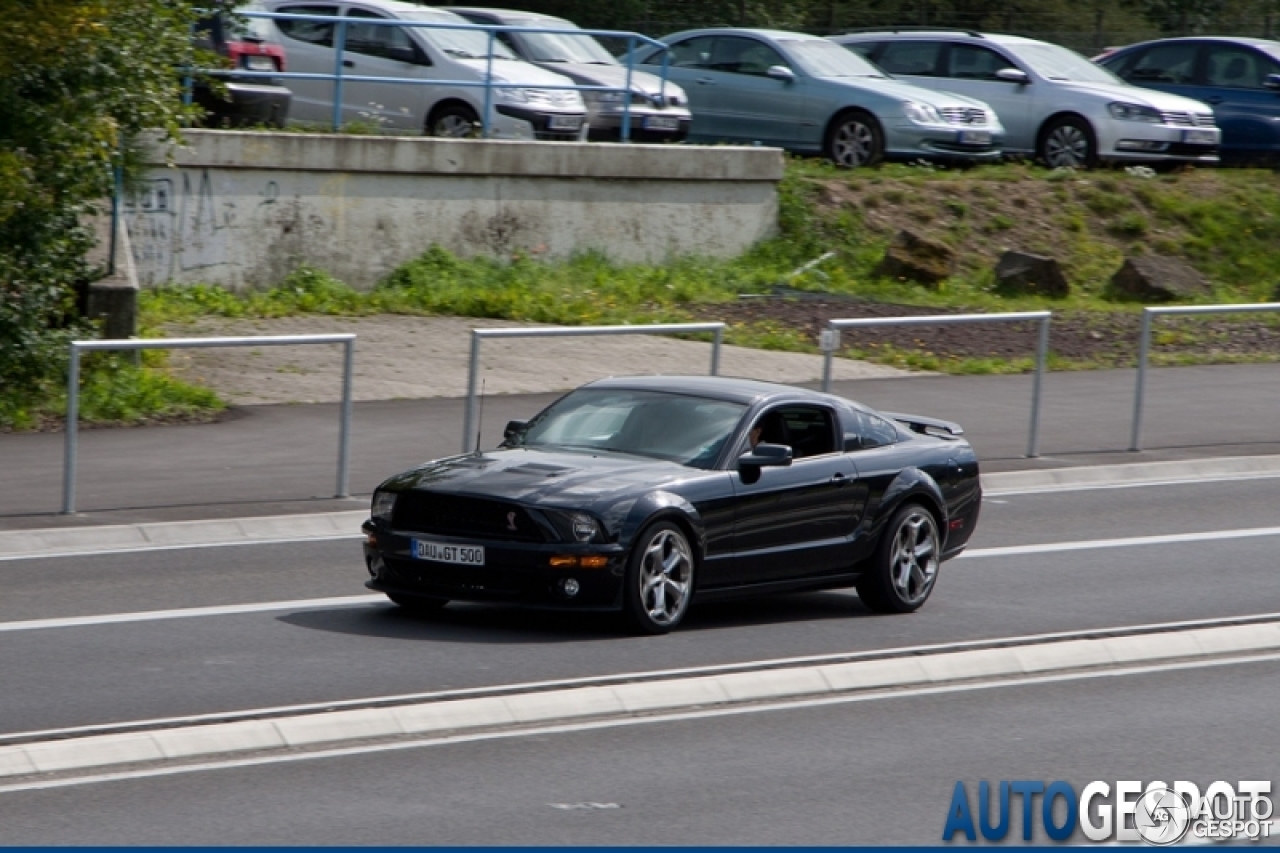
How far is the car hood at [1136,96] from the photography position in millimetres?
30062

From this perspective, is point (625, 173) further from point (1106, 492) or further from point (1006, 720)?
point (1006, 720)

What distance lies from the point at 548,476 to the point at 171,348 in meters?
5.22

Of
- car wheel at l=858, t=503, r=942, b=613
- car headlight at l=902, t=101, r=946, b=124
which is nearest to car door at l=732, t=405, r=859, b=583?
car wheel at l=858, t=503, r=942, b=613

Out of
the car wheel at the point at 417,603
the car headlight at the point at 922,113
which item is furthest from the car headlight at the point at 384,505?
the car headlight at the point at 922,113

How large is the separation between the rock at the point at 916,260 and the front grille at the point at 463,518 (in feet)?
54.9

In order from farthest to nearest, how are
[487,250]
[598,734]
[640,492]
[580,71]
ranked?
1. [580,71]
2. [487,250]
3. [640,492]
4. [598,734]

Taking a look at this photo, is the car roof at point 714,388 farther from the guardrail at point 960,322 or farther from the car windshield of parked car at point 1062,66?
the car windshield of parked car at point 1062,66

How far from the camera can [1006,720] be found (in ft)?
32.0

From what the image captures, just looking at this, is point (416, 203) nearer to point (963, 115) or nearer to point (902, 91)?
point (902, 91)

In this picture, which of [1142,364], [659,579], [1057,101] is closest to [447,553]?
[659,579]

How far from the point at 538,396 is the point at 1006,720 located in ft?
25.9

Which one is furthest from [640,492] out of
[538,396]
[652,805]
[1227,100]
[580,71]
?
[1227,100]

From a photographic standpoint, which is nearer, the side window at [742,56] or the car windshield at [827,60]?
the car windshield at [827,60]

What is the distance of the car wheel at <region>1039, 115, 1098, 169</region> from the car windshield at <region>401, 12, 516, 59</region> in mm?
7981
